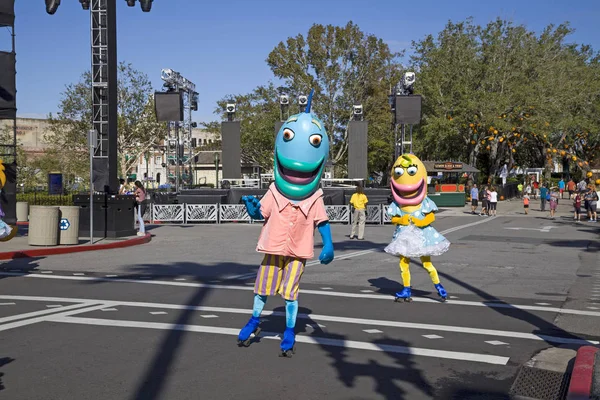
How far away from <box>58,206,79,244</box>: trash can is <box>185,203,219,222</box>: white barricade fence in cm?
1314

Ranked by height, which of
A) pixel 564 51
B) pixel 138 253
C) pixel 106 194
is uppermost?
pixel 564 51

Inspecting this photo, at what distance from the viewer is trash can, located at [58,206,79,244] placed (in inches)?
671

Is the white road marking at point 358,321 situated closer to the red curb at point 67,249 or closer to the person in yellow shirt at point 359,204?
the red curb at point 67,249

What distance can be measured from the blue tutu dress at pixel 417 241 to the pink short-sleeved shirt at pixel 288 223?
3256 mm

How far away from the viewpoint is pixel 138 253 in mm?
16688

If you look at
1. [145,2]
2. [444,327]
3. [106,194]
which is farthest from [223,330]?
[145,2]

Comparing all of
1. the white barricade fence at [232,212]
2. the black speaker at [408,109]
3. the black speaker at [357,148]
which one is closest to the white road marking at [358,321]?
the black speaker at [408,109]

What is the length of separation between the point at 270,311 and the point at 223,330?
55.5 inches

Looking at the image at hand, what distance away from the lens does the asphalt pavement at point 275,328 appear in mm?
5535

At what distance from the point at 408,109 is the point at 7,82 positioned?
49.5 ft

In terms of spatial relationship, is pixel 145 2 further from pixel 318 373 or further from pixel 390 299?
pixel 318 373

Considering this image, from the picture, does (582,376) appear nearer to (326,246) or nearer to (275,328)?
(326,246)

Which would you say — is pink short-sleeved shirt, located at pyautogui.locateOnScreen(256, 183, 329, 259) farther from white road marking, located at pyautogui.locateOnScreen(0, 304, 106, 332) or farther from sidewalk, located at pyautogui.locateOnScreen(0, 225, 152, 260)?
sidewalk, located at pyautogui.locateOnScreen(0, 225, 152, 260)

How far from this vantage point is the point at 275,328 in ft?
25.4
